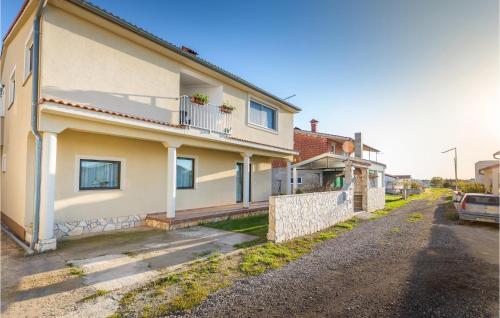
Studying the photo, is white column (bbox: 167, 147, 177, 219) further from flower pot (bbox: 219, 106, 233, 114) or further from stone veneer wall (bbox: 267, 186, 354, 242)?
stone veneer wall (bbox: 267, 186, 354, 242)

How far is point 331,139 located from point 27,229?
23.0m

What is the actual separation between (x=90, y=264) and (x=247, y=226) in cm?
555

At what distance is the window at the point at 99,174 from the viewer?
8.59m

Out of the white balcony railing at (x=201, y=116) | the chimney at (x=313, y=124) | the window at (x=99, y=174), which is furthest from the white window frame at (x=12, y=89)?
the chimney at (x=313, y=124)

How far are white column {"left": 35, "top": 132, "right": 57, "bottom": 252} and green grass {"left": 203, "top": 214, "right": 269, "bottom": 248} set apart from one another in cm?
472

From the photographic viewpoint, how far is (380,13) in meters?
9.96

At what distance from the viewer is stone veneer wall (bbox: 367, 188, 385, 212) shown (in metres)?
16.6

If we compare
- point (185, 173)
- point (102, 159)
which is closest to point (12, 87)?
point (102, 159)

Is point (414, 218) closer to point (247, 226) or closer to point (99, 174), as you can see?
point (247, 226)

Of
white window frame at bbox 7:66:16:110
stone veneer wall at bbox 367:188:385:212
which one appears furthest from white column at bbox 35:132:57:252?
stone veneer wall at bbox 367:188:385:212

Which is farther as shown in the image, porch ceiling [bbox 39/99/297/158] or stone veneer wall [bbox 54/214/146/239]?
stone veneer wall [bbox 54/214/146/239]

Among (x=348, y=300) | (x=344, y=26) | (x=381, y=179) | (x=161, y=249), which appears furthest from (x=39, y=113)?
(x=381, y=179)

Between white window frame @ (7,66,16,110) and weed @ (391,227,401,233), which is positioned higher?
white window frame @ (7,66,16,110)

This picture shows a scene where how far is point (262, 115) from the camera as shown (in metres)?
15.5
